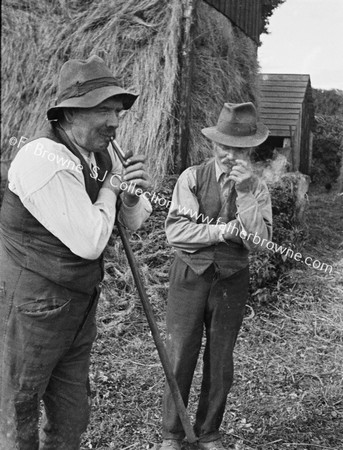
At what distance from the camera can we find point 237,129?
354 cm

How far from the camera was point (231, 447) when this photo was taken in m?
3.94

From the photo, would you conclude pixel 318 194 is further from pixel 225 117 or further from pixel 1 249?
pixel 1 249

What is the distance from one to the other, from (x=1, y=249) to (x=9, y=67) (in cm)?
583

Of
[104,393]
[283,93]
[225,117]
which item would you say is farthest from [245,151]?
[283,93]

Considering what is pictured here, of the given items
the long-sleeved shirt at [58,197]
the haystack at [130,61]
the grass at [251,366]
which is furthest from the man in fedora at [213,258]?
the haystack at [130,61]

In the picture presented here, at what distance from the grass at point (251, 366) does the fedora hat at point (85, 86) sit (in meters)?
2.33

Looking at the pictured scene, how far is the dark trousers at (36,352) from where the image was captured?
8.53 ft

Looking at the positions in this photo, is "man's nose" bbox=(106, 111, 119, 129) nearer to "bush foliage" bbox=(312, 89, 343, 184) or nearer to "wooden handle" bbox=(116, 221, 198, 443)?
"wooden handle" bbox=(116, 221, 198, 443)

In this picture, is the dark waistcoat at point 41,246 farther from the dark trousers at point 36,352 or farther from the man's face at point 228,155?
the man's face at point 228,155

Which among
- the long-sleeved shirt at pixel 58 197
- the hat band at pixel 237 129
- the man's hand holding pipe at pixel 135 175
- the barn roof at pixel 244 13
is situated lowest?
the long-sleeved shirt at pixel 58 197

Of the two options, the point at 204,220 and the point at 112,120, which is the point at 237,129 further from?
the point at 112,120

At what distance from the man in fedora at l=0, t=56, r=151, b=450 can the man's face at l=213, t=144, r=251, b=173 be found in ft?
2.69

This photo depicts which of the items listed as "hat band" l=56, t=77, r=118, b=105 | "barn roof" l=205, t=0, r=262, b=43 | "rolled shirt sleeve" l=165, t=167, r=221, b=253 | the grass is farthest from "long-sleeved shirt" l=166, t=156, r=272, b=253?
"barn roof" l=205, t=0, r=262, b=43

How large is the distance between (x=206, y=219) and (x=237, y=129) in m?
0.54
